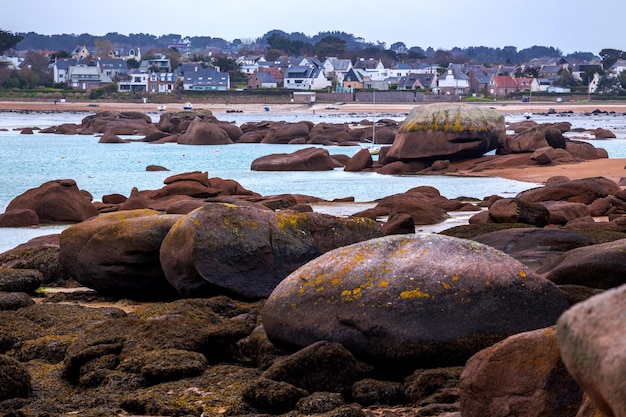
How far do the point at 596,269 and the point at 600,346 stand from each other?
6986 mm

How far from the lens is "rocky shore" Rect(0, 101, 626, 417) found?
5984mm

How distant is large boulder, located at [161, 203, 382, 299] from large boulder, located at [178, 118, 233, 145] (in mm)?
47501

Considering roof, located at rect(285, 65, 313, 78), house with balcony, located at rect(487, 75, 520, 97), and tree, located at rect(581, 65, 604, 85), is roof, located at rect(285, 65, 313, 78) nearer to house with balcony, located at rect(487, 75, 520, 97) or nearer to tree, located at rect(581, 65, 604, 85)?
house with balcony, located at rect(487, 75, 520, 97)

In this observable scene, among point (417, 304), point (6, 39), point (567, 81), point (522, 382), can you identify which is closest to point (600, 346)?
point (522, 382)

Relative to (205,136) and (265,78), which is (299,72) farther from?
(205,136)

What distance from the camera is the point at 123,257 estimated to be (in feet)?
39.2

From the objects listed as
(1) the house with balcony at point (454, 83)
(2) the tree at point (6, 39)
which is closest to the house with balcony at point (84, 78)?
(2) the tree at point (6, 39)

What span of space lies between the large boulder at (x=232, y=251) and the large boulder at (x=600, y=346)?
7.89 m

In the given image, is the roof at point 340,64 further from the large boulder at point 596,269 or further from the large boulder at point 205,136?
the large boulder at point 596,269

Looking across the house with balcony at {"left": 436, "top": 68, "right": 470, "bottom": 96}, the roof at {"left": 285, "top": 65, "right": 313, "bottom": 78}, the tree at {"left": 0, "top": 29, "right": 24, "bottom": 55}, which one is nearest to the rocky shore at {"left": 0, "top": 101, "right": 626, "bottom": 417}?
the tree at {"left": 0, "top": 29, "right": 24, "bottom": 55}

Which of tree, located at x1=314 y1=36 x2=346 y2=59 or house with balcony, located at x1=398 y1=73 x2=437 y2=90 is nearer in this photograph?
house with balcony, located at x1=398 y1=73 x2=437 y2=90

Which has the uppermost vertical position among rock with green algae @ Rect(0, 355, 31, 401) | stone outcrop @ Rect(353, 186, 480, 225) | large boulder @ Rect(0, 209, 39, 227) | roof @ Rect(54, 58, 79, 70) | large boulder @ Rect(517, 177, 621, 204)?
roof @ Rect(54, 58, 79, 70)

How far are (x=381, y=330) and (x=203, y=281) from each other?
12.1 ft

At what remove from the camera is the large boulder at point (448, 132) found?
35.4m
